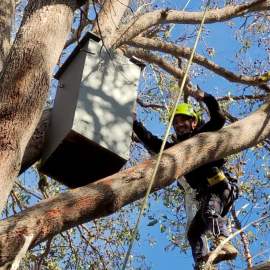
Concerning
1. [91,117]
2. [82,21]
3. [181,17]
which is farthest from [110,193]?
[181,17]

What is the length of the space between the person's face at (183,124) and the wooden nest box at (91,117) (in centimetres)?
83

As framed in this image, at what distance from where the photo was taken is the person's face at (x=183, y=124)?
441cm

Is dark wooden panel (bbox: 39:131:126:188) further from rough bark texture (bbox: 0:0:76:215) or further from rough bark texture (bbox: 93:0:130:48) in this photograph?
rough bark texture (bbox: 93:0:130:48)

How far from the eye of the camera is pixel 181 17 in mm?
4875

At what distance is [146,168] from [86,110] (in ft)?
1.94

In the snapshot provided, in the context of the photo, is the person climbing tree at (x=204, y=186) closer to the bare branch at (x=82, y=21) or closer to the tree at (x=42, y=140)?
the tree at (x=42, y=140)

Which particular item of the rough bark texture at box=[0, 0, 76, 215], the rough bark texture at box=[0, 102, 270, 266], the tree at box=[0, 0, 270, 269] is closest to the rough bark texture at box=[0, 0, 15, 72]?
the tree at box=[0, 0, 270, 269]

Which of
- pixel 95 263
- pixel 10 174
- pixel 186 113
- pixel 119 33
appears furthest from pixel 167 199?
pixel 10 174

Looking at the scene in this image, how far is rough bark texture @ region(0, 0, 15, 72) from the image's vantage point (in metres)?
3.33

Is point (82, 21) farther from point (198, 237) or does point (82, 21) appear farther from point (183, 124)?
point (198, 237)

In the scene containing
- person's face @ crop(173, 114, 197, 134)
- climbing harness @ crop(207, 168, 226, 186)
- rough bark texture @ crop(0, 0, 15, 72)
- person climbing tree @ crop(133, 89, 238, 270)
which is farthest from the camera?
person's face @ crop(173, 114, 197, 134)

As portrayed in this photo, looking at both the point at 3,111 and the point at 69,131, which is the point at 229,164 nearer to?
the point at 69,131

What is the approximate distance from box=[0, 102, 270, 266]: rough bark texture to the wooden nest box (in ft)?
1.37

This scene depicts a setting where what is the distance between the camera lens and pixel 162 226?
5.90 m
